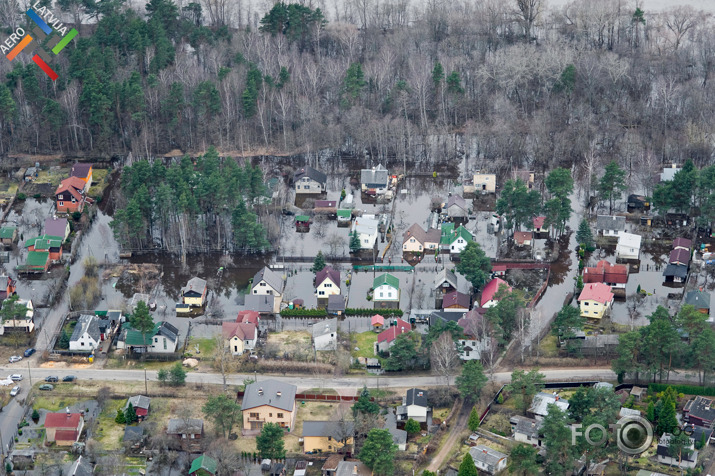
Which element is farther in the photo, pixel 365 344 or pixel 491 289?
pixel 491 289

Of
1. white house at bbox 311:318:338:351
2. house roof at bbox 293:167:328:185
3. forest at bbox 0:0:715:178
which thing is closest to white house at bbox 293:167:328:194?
house roof at bbox 293:167:328:185

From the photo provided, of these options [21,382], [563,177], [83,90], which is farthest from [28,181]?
[563,177]

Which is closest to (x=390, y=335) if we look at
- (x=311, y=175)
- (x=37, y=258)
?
(x=311, y=175)

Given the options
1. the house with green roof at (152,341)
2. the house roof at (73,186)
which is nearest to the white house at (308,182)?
→ the house roof at (73,186)

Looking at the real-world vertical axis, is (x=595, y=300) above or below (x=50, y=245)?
below

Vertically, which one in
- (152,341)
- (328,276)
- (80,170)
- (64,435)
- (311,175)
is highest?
(80,170)

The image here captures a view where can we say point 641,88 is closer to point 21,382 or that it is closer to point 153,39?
point 153,39

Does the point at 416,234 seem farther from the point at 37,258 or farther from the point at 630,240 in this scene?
the point at 37,258
